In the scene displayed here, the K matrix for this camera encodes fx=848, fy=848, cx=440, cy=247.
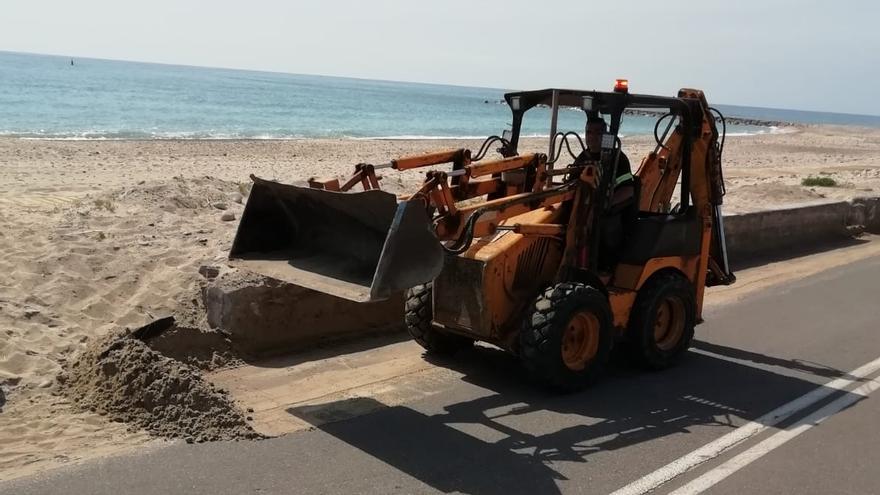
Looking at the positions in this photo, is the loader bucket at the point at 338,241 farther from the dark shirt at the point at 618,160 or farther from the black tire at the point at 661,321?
the black tire at the point at 661,321

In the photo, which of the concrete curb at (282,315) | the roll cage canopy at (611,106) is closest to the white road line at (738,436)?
the roll cage canopy at (611,106)

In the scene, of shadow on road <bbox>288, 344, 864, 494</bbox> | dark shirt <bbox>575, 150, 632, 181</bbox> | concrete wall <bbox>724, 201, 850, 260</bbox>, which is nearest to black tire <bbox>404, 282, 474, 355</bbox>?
shadow on road <bbox>288, 344, 864, 494</bbox>

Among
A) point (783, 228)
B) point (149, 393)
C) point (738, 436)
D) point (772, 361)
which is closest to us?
point (149, 393)

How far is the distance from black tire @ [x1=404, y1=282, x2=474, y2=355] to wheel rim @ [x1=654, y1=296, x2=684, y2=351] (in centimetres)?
177

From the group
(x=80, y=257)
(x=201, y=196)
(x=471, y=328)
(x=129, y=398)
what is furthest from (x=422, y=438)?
(x=201, y=196)

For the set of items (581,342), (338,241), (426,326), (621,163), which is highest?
(621,163)

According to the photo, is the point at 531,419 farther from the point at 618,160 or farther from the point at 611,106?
the point at 611,106

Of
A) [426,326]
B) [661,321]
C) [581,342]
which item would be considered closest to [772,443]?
[581,342]

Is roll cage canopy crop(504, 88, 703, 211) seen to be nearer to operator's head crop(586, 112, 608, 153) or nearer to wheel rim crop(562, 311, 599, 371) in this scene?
operator's head crop(586, 112, 608, 153)

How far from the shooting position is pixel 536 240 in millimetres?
6723

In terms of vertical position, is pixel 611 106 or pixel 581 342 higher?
pixel 611 106

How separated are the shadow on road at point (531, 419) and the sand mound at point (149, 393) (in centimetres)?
58

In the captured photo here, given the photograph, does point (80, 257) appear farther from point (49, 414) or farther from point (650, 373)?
point (650, 373)

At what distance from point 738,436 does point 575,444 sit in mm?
1216
